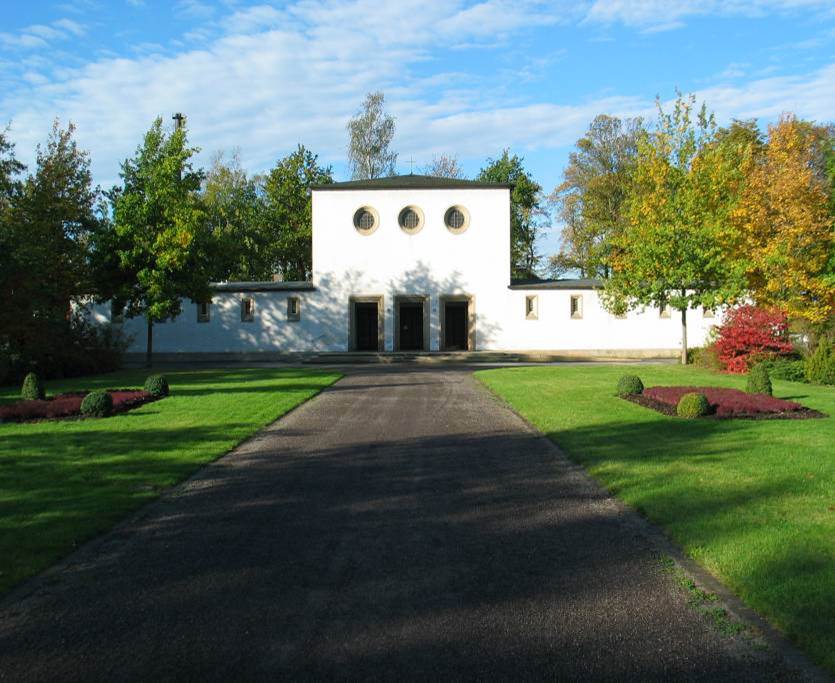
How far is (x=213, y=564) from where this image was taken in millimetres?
5664

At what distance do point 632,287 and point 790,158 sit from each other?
8604 mm

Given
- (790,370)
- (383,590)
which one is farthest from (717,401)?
(383,590)

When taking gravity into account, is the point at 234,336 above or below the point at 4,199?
below

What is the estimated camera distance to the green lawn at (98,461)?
21.2ft

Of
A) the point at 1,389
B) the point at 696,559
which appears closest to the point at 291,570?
the point at 696,559

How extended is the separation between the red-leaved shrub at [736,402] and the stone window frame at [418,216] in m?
28.8

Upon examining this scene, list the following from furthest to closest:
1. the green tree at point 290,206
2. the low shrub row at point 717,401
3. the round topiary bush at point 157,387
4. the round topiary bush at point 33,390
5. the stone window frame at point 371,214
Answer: the green tree at point 290,206
the stone window frame at point 371,214
the round topiary bush at point 157,387
the round topiary bush at point 33,390
the low shrub row at point 717,401

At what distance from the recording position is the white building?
44188 mm

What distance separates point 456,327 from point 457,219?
23.0 ft

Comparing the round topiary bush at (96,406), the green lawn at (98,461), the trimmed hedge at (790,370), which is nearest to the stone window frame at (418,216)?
the trimmed hedge at (790,370)

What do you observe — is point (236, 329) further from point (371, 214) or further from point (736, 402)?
point (736, 402)

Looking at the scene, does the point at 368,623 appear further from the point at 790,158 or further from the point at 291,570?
the point at 790,158

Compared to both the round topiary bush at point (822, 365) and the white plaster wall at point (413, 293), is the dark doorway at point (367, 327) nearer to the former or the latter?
the white plaster wall at point (413, 293)

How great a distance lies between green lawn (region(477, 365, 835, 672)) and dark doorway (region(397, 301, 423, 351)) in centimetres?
2864
